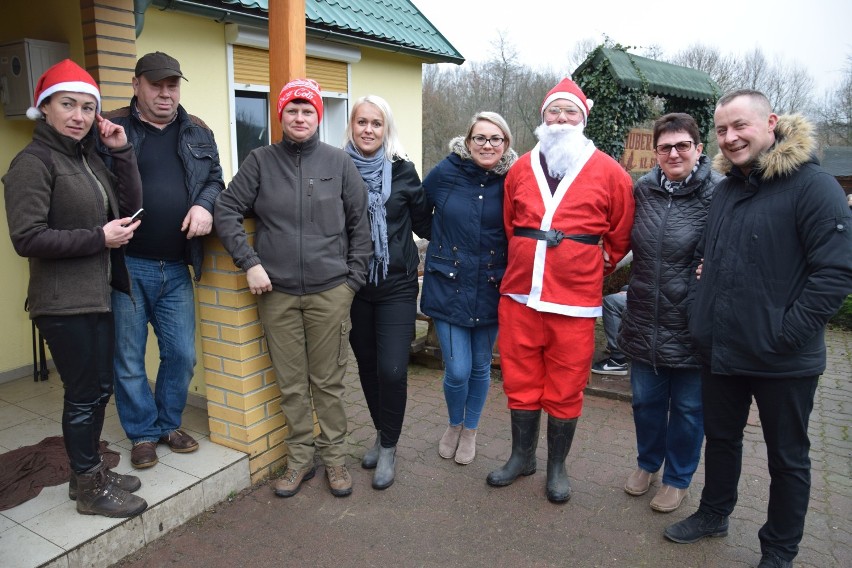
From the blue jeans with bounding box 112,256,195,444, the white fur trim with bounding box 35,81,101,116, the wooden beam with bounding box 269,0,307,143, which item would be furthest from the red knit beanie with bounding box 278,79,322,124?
the blue jeans with bounding box 112,256,195,444

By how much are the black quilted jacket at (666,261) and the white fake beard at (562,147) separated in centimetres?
39

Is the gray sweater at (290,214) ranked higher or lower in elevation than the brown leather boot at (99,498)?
higher

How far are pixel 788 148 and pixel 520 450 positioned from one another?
2.06 m

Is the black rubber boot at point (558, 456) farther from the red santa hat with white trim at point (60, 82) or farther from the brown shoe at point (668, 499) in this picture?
the red santa hat with white trim at point (60, 82)

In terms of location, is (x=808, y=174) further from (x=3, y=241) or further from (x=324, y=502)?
(x=3, y=241)

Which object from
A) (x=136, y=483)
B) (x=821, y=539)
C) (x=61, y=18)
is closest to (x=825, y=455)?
(x=821, y=539)

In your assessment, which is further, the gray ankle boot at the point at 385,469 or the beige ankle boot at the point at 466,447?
the beige ankle boot at the point at 466,447

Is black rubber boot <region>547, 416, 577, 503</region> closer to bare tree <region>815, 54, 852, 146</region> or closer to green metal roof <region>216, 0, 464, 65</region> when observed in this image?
green metal roof <region>216, 0, 464, 65</region>

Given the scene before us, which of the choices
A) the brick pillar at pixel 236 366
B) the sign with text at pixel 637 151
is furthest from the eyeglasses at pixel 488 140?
the sign with text at pixel 637 151

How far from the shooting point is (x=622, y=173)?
321cm

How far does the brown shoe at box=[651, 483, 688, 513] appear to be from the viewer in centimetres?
328

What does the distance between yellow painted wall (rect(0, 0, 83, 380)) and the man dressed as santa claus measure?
9.98ft

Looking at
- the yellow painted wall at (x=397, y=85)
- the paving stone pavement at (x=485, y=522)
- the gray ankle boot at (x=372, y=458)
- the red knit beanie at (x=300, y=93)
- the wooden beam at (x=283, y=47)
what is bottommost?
the paving stone pavement at (x=485, y=522)

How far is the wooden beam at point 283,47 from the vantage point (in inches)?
134
